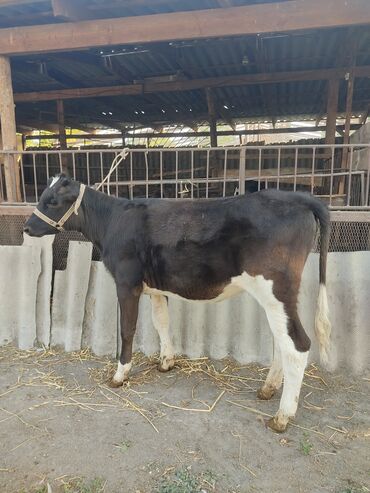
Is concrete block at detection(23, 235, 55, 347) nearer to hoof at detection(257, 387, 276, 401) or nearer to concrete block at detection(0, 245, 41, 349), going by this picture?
concrete block at detection(0, 245, 41, 349)

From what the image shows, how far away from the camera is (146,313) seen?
162 inches

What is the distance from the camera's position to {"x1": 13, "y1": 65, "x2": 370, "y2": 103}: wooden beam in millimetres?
6793

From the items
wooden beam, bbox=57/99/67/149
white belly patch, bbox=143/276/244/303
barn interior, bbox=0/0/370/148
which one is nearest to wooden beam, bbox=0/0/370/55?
barn interior, bbox=0/0/370/148

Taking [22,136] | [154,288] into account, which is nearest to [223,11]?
[154,288]

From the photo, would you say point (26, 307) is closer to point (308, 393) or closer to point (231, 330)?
point (231, 330)

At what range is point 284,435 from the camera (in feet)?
9.12

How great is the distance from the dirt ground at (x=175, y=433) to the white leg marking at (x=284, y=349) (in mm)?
191

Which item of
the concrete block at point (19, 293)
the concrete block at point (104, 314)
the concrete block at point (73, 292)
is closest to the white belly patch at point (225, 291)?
the concrete block at point (104, 314)

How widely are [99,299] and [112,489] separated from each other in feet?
7.04

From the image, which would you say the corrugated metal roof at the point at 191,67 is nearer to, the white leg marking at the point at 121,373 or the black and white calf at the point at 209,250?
the black and white calf at the point at 209,250

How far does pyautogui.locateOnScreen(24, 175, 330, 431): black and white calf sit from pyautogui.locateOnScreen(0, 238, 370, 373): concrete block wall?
17.1 inches

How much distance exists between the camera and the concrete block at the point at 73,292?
13.7ft

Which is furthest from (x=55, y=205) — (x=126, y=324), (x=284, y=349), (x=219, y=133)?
(x=219, y=133)

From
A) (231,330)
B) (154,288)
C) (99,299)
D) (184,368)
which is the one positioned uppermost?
(154,288)
